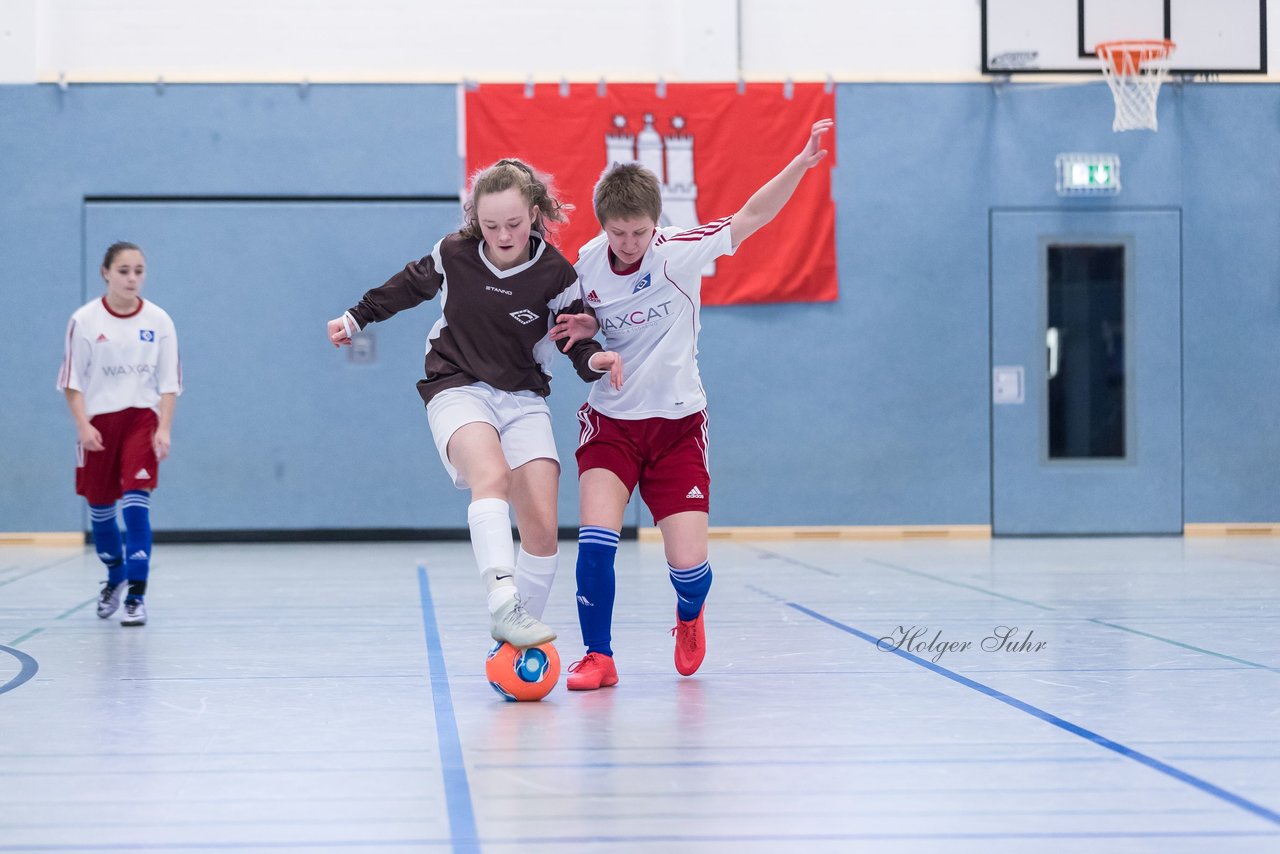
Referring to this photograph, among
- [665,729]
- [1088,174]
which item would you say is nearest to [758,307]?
[1088,174]

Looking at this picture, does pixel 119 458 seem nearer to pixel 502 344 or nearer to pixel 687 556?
pixel 502 344

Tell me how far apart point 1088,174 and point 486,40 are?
15.5 feet

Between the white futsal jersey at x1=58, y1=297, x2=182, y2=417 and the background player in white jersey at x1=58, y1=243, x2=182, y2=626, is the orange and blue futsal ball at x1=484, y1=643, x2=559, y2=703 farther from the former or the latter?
the white futsal jersey at x1=58, y1=297, x2=182, y2=417

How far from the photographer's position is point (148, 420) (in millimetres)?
5566

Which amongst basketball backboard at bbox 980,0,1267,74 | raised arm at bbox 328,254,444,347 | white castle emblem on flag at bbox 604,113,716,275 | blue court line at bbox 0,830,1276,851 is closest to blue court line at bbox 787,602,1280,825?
blue court line at bbox 0,830,1276,851

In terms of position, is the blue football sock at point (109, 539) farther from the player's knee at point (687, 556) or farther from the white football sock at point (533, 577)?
the player's knee at point (687, 556)

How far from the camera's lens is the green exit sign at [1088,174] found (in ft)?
34.6

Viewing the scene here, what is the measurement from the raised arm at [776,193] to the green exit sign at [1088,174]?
23.7 feet

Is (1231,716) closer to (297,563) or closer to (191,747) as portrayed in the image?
(191,747)

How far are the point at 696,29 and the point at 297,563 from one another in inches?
199

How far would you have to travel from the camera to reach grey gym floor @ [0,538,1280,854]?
238 centimetres

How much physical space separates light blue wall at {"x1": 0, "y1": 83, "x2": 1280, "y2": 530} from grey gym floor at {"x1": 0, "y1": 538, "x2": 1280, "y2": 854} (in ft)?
13.7

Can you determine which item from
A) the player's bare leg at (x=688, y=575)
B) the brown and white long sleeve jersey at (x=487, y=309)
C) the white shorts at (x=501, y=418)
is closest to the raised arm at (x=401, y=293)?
the brown and white long sleeve jersey at (x=487, y=309)

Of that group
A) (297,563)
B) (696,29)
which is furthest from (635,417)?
(696,29)
